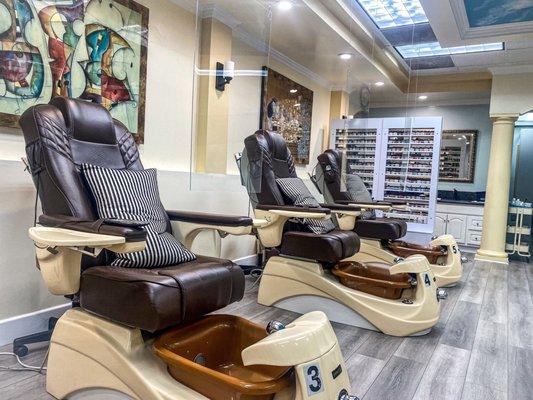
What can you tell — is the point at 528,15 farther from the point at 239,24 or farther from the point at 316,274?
the point at 316,274

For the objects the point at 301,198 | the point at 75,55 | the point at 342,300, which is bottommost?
the point at 342,300

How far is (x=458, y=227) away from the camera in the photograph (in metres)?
5.38

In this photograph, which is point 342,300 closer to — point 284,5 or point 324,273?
point 324,273

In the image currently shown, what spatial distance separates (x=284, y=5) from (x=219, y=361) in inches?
103

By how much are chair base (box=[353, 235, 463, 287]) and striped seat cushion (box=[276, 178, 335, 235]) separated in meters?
0.75

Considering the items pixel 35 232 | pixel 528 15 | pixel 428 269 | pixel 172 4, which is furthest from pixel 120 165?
pixel 528 15

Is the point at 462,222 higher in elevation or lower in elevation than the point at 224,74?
lower

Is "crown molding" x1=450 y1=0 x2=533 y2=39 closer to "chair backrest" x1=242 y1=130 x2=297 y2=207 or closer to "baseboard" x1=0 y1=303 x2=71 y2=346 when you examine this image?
"chair backrest" x1=242 y1=130 x2=297 y2=207

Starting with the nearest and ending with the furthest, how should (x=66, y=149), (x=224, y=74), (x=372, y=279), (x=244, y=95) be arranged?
(x=66, y=149) → (x=372, y=279) → (x=224, y=74) → (x=244, y=95)

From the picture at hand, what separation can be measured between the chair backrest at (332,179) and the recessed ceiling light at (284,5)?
1.41 metres

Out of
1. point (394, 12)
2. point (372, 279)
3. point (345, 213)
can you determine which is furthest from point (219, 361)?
point (394, 12)

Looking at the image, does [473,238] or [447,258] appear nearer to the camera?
[447,258]

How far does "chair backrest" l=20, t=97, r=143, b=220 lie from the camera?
4.73 feet

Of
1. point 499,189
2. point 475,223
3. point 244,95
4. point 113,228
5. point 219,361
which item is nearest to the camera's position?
point 113,228
